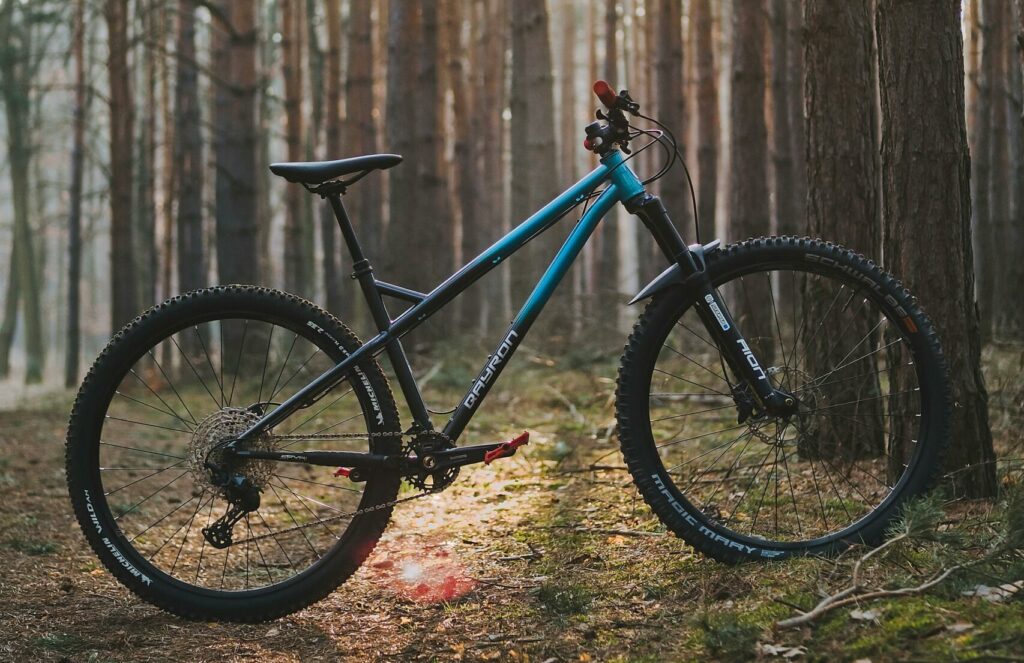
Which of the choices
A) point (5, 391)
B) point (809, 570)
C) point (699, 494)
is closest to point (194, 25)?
point (5, 391)

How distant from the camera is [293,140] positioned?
16484 millimetres

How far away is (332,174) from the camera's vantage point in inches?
132

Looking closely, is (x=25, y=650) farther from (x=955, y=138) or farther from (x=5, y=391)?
(x=5, y=391)

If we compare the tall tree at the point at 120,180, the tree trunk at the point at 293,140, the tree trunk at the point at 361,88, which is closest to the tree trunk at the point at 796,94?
the tree trunk at the point at 361,88

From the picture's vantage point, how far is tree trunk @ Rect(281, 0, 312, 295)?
16766 mm

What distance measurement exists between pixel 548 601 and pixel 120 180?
12940 mm

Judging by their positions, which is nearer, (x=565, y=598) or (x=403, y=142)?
(x=565, y=598)

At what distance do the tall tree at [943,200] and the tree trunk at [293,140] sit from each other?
13665 millimetres

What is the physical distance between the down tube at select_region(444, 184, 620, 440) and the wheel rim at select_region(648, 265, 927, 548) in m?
0.43

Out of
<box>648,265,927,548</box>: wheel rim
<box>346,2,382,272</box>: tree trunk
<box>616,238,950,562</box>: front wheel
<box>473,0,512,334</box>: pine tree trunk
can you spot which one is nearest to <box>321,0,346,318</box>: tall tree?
<box>346,2,382,272</box>: tree trunk

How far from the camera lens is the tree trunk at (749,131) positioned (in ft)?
27.3

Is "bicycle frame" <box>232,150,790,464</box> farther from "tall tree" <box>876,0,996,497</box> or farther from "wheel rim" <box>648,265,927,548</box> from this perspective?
"tall tree" <box>876,0,996,497</box>

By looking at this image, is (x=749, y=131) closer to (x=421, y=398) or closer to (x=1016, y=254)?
(x=1016, y=254)

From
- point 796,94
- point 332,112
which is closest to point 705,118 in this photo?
point 796,94
